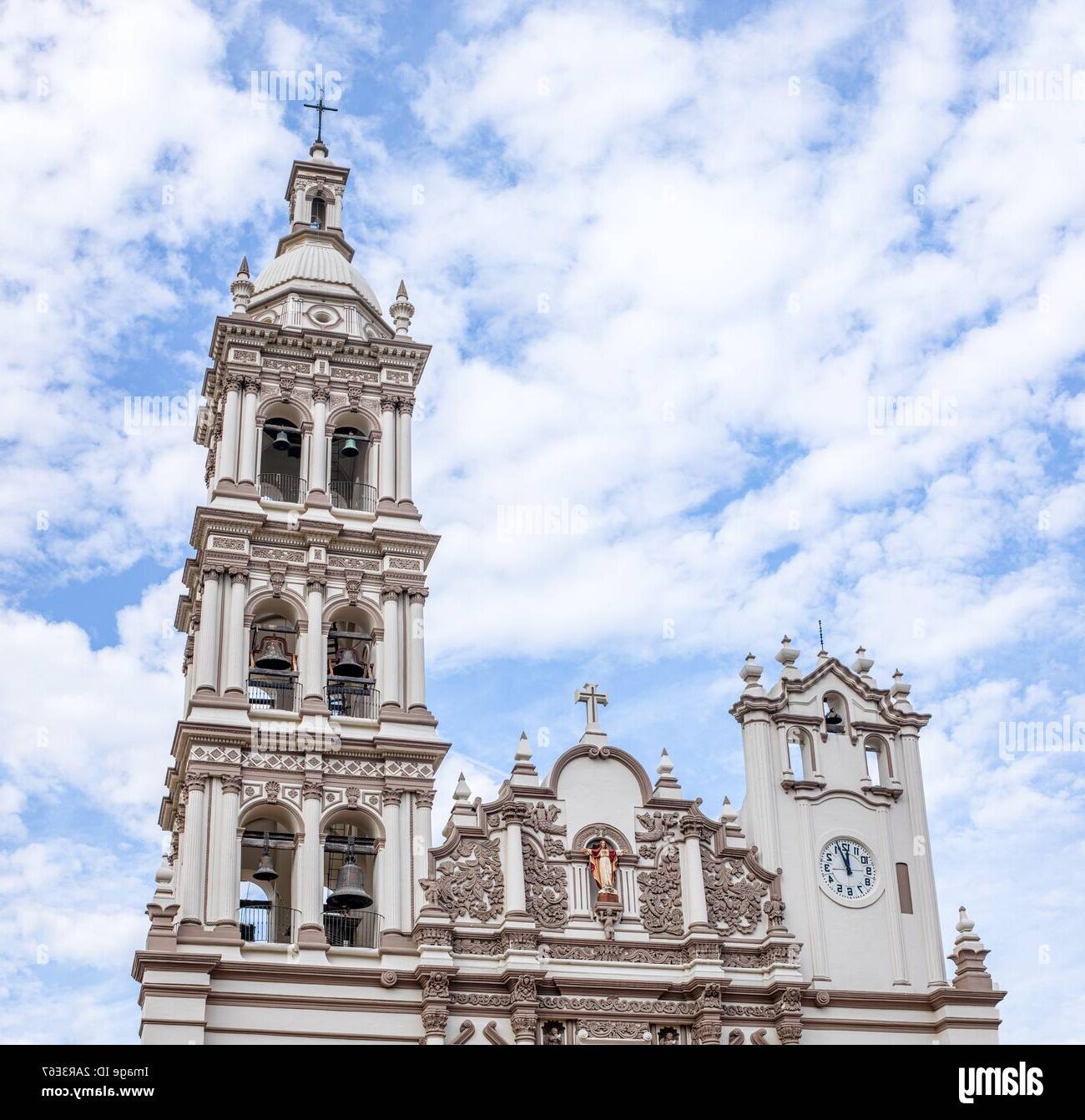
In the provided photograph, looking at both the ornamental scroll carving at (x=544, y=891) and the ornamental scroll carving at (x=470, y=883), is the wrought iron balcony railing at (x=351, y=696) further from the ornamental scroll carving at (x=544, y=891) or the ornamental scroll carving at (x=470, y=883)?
the ornamental scroll carving at (x=544, y=891)

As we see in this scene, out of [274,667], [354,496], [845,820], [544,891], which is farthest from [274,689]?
[845,820]

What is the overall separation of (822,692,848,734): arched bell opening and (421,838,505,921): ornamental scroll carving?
8.06 metres

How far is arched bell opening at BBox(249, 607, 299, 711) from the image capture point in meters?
36.7

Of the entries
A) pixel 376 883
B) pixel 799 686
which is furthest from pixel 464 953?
pixel 799 686

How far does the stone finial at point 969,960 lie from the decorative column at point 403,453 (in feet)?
49.6

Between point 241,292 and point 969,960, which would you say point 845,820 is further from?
point 241,292

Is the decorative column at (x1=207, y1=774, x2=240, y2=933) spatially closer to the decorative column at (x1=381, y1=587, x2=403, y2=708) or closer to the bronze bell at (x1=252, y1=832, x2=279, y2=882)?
the bronze bell at (x1=252, y1=832, x2=279, y2=882)

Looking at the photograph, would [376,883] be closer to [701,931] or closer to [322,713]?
[322,713]

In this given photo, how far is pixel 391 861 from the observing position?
114ft

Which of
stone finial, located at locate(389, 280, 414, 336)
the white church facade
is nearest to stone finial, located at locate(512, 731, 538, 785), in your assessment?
the white church facade

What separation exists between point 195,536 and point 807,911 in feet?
50.1

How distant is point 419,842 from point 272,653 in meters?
5.16
